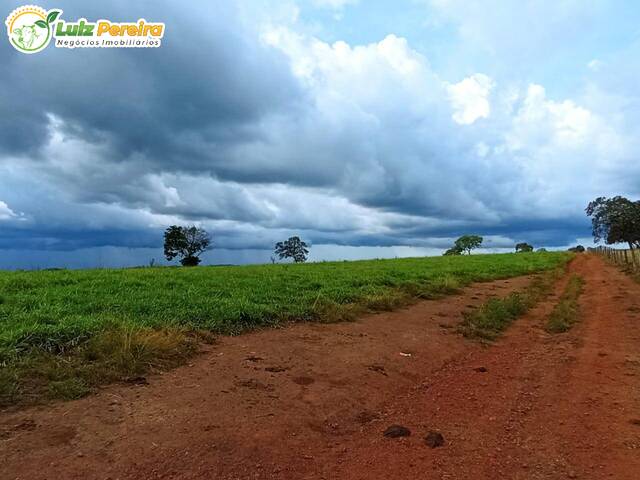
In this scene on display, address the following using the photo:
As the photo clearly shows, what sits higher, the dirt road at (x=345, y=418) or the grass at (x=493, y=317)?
the grass at (x=493, y=317)

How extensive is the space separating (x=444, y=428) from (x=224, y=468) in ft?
8.75

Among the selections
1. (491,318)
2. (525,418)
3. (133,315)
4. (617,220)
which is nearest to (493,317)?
(491,318)

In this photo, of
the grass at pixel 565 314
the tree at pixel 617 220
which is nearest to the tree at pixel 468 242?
the tree at pixel 617 220

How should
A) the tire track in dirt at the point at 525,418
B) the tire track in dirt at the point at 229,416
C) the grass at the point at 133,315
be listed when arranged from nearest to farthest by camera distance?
the tire track in dirt at the point at 229,416 → the tire track in dirt at the point at 525,418 → the grass at the point at 133,315

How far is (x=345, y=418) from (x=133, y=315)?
519 centimetres

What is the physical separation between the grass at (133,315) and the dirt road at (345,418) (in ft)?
1.73

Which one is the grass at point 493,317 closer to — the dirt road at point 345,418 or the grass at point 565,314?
the grass at point 565,314

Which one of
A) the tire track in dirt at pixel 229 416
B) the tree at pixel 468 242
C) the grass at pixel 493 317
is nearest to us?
the tire track in dirt at pixel 229 416

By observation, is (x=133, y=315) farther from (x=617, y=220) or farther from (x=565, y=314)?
(x=617, y=220)

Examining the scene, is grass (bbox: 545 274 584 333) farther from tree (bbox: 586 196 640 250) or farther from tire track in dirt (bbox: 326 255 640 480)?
tree (bbox: 586 196 640 250)

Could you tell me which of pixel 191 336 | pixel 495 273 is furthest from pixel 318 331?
pixel 495 273

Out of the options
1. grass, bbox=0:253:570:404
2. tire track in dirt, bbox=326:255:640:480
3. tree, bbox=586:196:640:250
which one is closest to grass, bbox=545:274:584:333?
tire track in dirt, bbox=326:255:640:480

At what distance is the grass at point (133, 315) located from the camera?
600 centimetres

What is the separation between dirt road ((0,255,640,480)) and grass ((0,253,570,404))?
0.53 m
